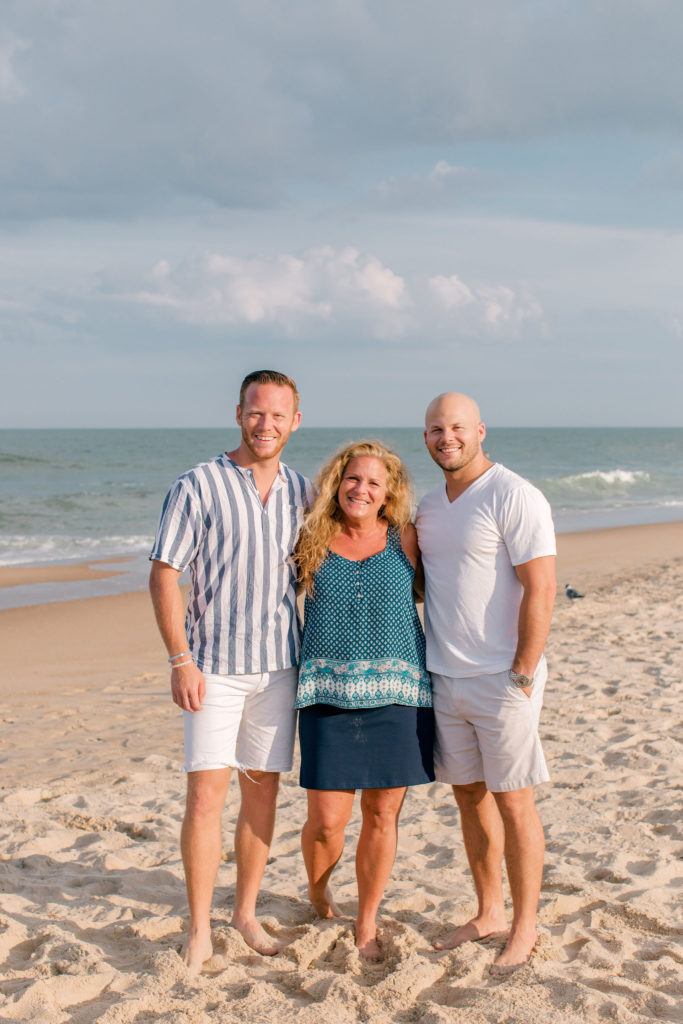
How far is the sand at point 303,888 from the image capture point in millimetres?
2812

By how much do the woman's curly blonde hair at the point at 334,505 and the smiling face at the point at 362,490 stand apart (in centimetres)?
3

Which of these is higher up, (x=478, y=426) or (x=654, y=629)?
(x=478, y=426)

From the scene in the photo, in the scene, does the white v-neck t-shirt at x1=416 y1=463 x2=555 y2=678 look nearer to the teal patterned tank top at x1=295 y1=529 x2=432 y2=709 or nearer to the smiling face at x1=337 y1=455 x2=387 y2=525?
the teal patterned tank top at x1=295 y1=529 x2=432 y2=709

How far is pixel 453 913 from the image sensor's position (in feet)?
11.4

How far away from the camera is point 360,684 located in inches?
122

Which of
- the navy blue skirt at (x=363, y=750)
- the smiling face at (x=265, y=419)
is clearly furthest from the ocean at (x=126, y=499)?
the navy blue skirt at (x=363, y=750)

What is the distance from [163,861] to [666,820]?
2.40 meters

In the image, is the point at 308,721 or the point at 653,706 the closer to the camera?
the point at 308,721

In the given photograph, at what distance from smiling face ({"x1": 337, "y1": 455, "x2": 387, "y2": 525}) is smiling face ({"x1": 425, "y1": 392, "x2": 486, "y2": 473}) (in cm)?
24

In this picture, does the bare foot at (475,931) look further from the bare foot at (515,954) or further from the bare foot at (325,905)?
the bare foot at (325,905)

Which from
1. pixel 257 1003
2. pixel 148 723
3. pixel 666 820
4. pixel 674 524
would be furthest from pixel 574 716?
pixel 674 524

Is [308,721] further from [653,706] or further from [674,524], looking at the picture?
[674,524]

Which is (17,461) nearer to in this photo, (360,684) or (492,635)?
(360,684)

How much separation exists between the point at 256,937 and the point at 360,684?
106 cm
